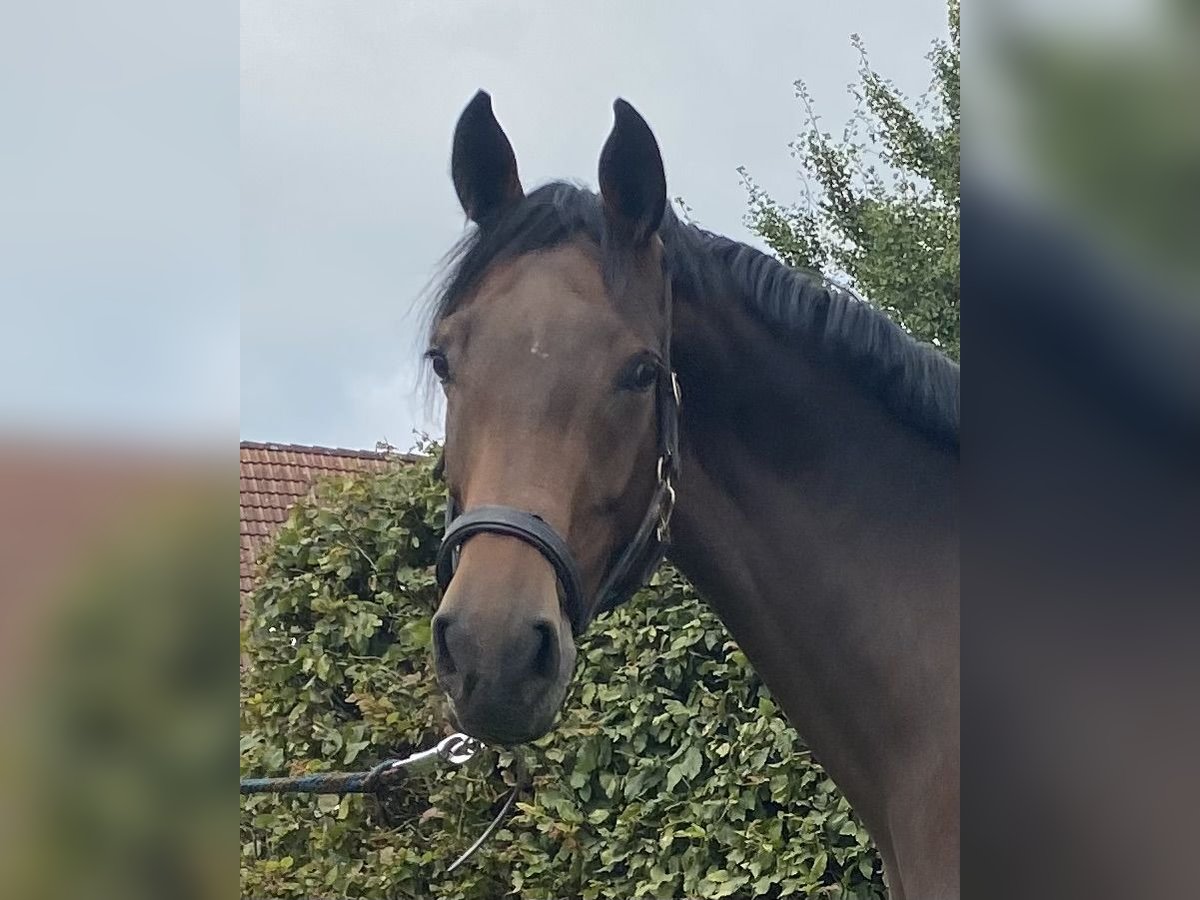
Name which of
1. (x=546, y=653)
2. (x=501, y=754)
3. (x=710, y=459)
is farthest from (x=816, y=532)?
(x=501, y=754)

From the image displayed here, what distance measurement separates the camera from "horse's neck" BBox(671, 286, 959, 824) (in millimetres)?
1498

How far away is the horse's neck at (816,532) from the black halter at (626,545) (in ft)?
0.26

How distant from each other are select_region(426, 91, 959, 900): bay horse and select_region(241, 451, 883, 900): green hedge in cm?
143

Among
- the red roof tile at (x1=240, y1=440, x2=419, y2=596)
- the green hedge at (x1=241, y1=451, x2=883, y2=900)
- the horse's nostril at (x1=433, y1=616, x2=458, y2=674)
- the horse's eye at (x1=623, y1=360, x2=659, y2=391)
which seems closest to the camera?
the horse's nostril at (x1=433, y1=616, x2=458, y2=674)

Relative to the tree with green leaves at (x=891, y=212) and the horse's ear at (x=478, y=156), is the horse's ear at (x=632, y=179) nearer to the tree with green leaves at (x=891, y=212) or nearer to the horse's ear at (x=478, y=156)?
the horse's ear at (x=478, y=156)

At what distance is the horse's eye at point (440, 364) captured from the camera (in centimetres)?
145

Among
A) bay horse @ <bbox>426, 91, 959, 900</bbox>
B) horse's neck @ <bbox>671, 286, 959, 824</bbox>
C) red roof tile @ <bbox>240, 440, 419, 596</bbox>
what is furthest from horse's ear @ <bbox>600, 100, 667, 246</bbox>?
red roof tile @ <bbox>240, 440, 419, 596</bbox>

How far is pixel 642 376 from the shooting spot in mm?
1434

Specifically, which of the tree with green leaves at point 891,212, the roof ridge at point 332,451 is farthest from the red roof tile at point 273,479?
the tree with green leaves at point 891,212

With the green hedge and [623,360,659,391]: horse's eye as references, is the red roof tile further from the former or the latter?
[623,360,659,391]: horse's eye

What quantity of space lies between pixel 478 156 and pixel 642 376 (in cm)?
43

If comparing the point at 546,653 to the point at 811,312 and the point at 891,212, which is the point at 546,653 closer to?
the point at 811,312
